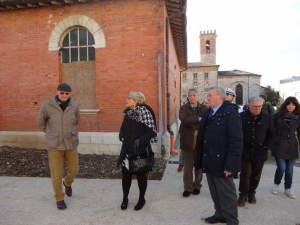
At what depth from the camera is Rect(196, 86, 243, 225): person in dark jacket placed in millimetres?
2939

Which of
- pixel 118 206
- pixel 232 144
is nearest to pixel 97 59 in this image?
pixel 118 206

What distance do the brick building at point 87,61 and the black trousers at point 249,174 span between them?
10.9ft

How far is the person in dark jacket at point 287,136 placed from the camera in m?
4.26

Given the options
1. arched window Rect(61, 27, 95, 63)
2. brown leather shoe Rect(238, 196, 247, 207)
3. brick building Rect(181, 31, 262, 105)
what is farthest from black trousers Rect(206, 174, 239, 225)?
brick building Rect(181, 31, 262, 105)

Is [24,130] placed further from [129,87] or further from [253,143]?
[253,143]

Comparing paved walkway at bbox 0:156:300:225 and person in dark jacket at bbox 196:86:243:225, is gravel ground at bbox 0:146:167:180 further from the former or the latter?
person in dark jacket at bbox 196:86:243:225

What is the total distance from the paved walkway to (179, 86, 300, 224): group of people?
258 millimetres

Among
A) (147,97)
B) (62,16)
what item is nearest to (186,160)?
(147,97)

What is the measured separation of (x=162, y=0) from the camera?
7062 mm

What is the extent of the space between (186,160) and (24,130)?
6.11 meters

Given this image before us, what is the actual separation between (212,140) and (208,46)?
61986 mm

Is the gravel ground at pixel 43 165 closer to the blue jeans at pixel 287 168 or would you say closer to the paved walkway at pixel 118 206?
the paved walkway at pixel 118 206

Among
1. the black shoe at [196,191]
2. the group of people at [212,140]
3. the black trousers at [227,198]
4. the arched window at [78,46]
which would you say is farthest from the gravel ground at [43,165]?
the arched window at [78,46]

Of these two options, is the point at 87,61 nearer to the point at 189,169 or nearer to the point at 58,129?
Answer: the point at 58,129
